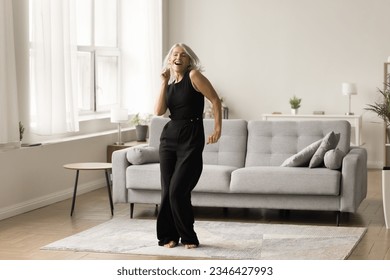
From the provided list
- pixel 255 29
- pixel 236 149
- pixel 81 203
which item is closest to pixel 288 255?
pixel 236 149

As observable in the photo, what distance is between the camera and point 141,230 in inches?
256

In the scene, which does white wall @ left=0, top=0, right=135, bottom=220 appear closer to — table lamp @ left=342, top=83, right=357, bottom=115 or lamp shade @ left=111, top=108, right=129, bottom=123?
lamp shade @ left=111, top=108, right=129, bottom=123

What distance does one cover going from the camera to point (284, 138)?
24.4 feet

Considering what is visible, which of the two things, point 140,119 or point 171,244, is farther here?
point 140,119

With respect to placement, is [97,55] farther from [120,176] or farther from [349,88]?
[349,88]

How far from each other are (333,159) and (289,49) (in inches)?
182

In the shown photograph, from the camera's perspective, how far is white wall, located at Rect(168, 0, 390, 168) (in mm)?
10758

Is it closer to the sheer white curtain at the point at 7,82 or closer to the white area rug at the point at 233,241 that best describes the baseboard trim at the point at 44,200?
the sheer white curtain at the point at 7,82

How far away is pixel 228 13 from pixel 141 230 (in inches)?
219

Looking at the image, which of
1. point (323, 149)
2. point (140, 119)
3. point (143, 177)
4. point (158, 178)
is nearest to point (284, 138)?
point (323, 149)

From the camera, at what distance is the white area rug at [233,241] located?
18.5 ft

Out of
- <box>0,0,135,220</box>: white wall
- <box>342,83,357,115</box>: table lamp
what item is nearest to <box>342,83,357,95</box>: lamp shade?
<box>342,83,357,115</box>: table lamp

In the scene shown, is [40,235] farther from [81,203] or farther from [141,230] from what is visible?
[81,203]

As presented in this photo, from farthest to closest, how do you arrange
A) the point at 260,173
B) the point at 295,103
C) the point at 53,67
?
the point at 295,103, the point at 53,67, the point at 260,173
